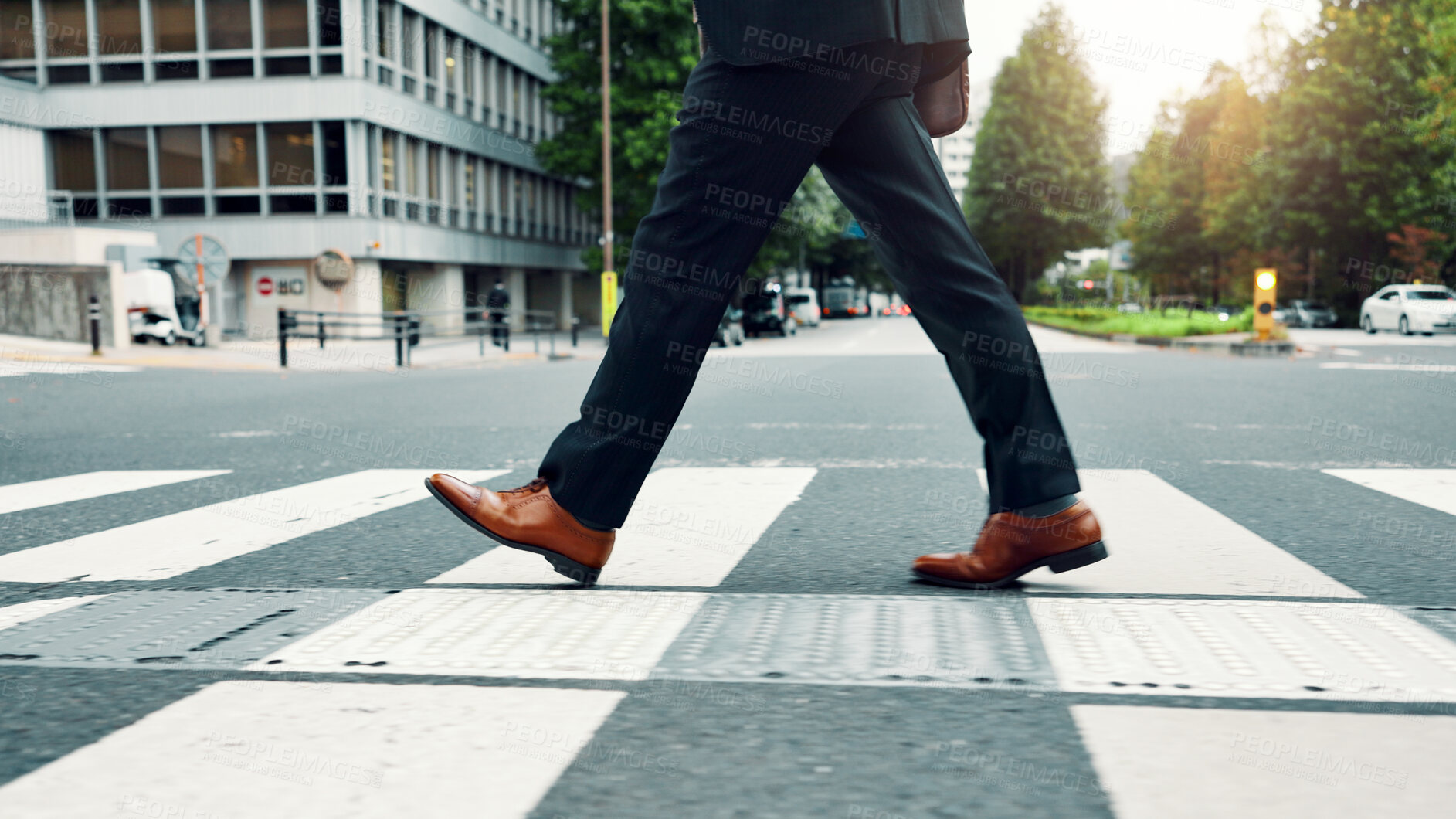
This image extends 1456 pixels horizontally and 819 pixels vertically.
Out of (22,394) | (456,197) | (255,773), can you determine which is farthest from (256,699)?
(456,197)

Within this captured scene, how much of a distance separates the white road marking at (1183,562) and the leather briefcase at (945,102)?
110 cm

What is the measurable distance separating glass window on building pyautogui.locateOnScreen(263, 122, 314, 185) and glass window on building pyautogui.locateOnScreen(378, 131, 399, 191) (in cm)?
174

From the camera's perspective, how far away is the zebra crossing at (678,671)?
1664 millimetres

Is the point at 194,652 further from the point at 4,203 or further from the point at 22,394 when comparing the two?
the point at 4,203

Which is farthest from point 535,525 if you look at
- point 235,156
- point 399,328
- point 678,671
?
point 235,156

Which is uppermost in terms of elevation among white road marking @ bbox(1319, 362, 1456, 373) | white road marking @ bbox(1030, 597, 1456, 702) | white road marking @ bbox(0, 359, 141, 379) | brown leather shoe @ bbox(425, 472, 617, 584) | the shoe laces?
the shoe laces

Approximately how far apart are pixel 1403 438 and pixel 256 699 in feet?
23.1

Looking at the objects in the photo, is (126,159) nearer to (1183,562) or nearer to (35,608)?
(35,608)

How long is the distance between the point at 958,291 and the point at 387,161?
3404 cm

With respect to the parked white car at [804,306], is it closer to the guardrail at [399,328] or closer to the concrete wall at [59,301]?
the guardrail at [399,328]

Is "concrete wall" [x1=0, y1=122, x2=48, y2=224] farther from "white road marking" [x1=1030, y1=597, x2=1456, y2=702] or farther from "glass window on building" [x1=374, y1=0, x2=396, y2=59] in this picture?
"white road marking" [x1=1030, y1=597, x2=1456, y2=702]

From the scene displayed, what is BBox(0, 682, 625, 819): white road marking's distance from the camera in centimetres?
160

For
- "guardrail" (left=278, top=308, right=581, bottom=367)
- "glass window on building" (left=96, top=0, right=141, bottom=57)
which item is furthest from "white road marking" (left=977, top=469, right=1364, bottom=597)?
"glass window on building" (left=96, top=0, right=141, bottom=57)

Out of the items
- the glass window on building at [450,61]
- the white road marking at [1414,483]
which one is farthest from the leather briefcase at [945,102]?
the glass window on building at [450,61]
